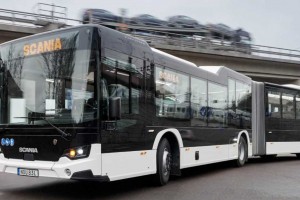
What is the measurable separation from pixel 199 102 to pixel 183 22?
82.3 ft

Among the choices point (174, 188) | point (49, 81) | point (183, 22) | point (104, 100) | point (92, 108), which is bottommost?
point (174, 188)

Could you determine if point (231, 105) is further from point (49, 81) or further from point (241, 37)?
point (241, 37)

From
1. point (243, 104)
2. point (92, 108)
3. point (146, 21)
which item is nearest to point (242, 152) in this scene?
point (243, 104)

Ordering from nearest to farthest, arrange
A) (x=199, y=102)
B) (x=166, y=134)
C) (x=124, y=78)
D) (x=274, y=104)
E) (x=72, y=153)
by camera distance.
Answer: (x=72, y=153), (x=124, y=78), (x=166, y=134), (x=199, y=102), (x=274, y=104)

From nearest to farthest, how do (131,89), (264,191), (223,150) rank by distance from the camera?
(131,89)
(264,191)
(223,150)

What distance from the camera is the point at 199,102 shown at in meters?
12.3

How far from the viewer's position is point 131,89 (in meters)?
8.98

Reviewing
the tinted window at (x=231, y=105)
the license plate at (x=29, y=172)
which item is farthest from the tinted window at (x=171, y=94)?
the tinted window at (x=231, y=105)

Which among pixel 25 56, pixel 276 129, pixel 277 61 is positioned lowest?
pixel 276 129

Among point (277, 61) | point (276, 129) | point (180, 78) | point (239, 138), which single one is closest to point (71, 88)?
point (180, 78)

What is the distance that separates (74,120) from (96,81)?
0.76 metres

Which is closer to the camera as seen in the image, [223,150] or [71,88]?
[71,88]

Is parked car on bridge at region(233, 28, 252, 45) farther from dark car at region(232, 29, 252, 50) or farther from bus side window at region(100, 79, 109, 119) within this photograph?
bus side window at region(100, 79, 109, 119)

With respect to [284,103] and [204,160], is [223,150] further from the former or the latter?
[284,103]
